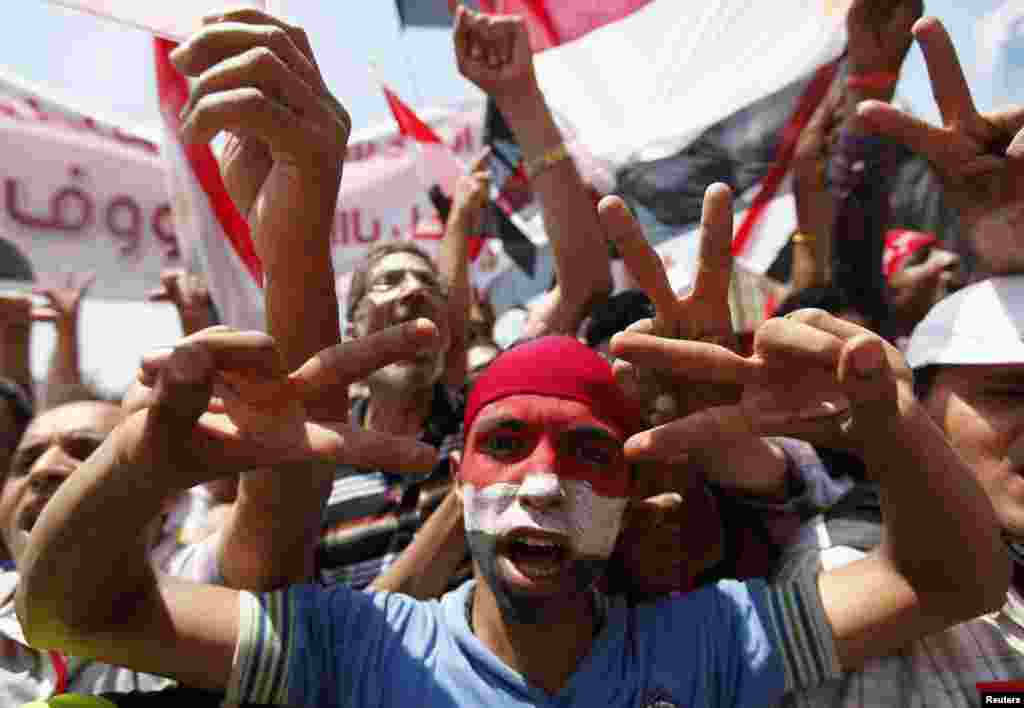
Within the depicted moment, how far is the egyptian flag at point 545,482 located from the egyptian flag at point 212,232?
7.12 ft

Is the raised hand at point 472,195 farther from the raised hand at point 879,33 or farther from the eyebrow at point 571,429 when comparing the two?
the eyebrow at point 571,429

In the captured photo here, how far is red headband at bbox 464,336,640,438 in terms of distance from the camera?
6.28 ft

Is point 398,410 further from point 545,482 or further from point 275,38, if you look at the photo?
point 275,38

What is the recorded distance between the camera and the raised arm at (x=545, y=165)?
9.72 ft

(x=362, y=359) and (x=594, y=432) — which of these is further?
(x=594, y=432)

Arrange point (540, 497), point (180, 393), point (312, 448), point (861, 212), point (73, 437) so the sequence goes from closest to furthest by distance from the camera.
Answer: point (180, 393) → point (312, 448) → point (540, 497) → point (73, 437) → point (861, 212)

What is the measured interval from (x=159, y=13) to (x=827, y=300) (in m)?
2.27

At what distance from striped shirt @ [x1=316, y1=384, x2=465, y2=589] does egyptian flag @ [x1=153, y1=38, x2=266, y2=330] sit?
141 cm

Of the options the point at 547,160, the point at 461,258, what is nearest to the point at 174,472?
the point at 547,160

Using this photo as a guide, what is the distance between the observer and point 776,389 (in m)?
1.71

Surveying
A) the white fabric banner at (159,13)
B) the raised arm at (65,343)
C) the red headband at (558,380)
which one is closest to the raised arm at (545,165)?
the white fabric banner at (159,13)

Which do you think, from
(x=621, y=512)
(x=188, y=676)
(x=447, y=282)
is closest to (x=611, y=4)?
(x=447, y=282)

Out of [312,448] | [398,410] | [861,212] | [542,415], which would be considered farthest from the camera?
[861,212]

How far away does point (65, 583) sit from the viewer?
156cm
